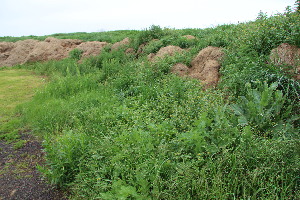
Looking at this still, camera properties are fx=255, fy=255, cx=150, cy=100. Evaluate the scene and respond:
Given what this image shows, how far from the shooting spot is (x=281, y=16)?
277 inches

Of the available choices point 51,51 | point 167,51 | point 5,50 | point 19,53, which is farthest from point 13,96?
point 5,50

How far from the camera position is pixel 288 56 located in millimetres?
5828

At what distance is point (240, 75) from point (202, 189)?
3.39 meters

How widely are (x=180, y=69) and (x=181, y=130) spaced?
327 cm

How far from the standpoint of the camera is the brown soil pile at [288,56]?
5.51m

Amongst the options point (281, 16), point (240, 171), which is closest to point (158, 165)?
point (240, 171)

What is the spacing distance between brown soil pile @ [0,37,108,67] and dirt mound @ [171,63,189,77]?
622cm

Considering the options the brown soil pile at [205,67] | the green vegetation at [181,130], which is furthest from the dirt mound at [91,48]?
the brown soil pile at [205,67]

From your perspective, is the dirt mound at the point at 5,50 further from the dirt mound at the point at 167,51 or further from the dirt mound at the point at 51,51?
the dirt mound at the point at 167,51

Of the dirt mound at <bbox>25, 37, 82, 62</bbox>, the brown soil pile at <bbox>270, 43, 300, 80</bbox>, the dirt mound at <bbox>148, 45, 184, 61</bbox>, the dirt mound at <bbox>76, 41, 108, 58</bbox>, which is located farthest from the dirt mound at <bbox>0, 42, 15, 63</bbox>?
the brown soil pile at <bbox>270, 43, 300, 80</bbox>

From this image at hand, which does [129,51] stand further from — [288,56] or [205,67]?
[288,56]

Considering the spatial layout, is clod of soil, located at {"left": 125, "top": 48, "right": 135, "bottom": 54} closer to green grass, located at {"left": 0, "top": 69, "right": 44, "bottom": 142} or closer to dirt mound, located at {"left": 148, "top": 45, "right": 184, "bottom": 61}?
dirt mound, located at {"left": 148, "top": 45, "right": 184, "bottom": 61}

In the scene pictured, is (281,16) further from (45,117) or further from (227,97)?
(45,117)

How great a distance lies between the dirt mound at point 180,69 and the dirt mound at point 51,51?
8636 mm
